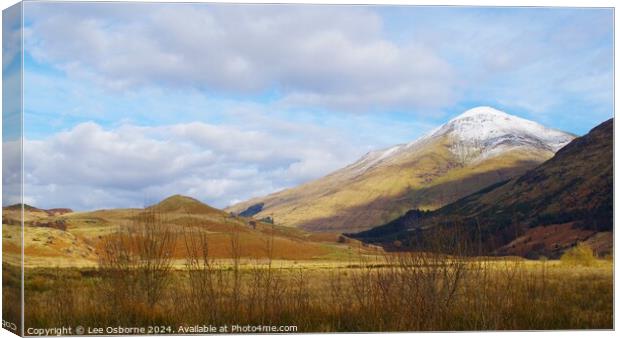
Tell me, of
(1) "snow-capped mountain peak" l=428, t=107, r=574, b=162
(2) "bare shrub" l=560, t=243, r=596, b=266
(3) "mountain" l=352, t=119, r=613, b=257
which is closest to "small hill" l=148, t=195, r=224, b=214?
(3) "mountain" l=352, t=119, r=613, b=257

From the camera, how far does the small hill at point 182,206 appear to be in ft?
42.5

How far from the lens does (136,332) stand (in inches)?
480

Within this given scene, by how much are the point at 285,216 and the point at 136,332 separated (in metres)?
3.50

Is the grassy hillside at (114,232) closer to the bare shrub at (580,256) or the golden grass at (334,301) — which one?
the golden grass at (334,301)

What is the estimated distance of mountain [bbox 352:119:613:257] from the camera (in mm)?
13375

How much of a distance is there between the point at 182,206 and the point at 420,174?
4876 mm

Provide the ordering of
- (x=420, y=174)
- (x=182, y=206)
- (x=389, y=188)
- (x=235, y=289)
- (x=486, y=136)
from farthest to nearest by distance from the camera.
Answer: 1. (x=389, y=188)
2. (x=420, y=174)
3. (x=486, y=136)
4. (x=182, y=206)
5. (x=235, y=289)

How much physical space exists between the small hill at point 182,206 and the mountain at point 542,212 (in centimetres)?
326

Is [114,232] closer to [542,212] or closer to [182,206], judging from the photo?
[182,206]

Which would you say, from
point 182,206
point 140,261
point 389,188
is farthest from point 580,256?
point 140,261

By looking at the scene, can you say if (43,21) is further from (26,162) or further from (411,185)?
(411,185)

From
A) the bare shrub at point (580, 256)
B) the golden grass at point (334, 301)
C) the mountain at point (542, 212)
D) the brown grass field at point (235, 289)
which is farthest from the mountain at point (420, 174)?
the bare shrub at point (580, 256)

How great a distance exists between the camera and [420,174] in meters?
15.3

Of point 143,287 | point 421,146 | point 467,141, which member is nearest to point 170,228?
point 143,287
